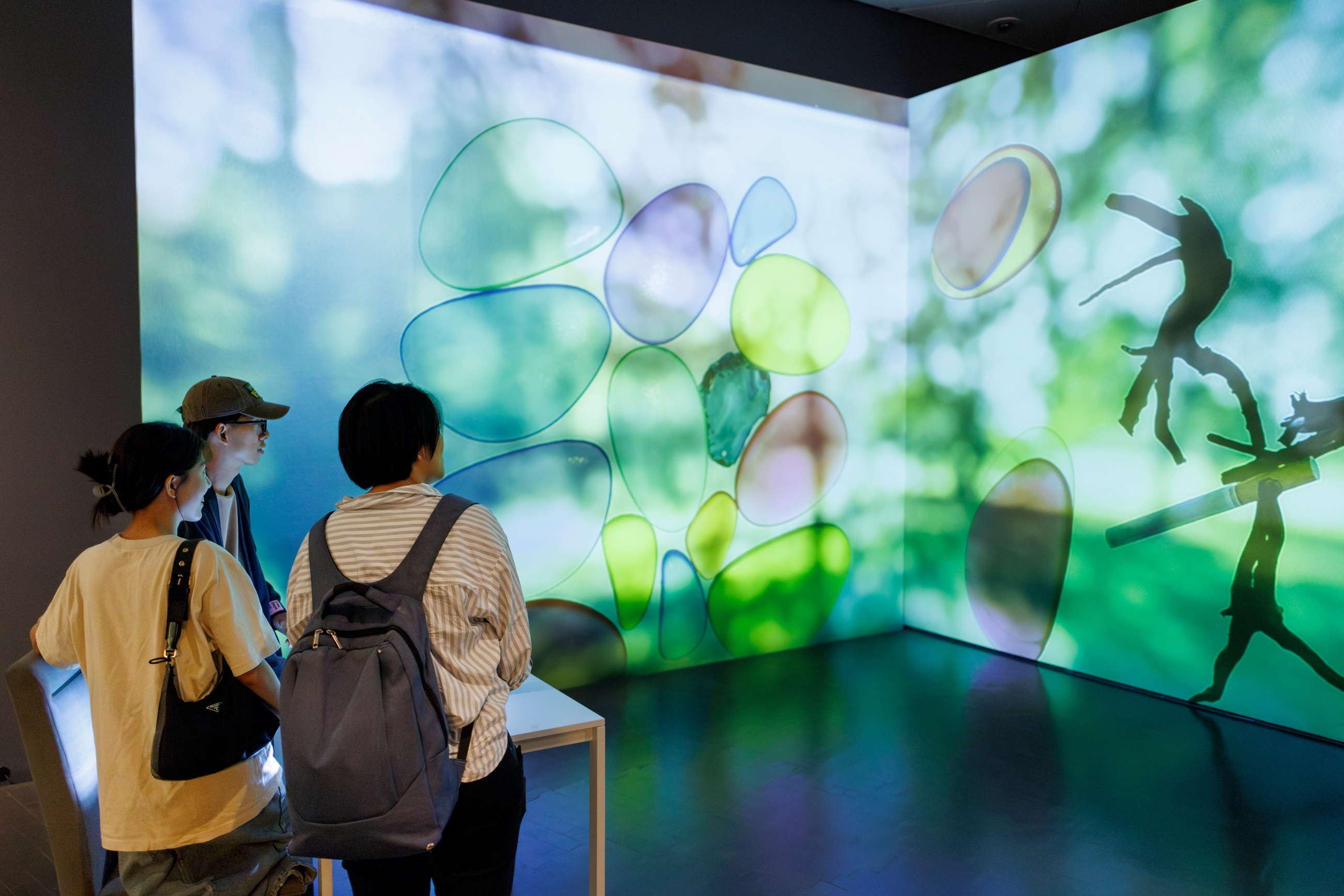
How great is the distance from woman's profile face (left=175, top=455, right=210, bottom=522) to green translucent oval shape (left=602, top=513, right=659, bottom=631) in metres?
2.51

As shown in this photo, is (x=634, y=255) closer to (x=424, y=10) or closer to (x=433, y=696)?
(x=424, y=10)

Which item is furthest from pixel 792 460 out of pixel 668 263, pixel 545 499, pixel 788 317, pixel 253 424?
pixel 253 424

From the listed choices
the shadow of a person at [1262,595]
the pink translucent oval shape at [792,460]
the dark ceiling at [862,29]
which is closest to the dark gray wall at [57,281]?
the dark ceiling at [862,29]

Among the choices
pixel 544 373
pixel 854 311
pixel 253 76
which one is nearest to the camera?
pixel 253 76

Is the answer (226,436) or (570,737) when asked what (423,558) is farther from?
(226,436)

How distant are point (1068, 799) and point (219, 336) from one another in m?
3.38

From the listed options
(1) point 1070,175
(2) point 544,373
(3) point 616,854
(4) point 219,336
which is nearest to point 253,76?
(4) point 219,336

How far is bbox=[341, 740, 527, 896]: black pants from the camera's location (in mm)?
1403

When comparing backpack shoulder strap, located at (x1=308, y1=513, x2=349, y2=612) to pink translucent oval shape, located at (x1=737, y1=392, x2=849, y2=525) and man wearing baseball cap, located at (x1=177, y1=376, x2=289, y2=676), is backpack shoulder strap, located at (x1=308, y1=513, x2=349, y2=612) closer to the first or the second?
man wearing baseball cap, located at (x1=177, y1=376, x2=289, y2=676)

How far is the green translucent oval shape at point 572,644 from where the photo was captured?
3.93m

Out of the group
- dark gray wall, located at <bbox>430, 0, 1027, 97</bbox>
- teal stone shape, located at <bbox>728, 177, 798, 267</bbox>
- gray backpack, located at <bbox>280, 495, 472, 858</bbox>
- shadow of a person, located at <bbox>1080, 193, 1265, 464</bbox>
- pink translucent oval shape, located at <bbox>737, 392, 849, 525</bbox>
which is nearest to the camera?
gray backpack, located at <bbox>280, 495, 472, 858</bbox>

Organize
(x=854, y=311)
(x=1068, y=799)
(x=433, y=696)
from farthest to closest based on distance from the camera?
(x=854, y=311) < (x=1068, y=799) < (x=433, y=696)

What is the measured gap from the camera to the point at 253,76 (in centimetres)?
322

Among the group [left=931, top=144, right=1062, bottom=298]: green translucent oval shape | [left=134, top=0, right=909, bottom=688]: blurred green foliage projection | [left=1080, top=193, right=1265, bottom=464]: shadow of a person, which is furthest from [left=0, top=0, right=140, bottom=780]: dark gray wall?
[left=1080, top=193, right=1265, bottom=464]: shadow of a person
